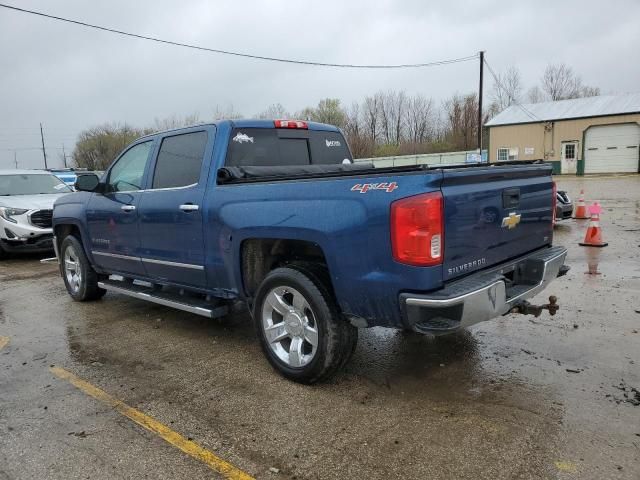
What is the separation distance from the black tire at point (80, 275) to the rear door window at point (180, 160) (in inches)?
79.5

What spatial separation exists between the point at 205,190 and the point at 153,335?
1.81 metres

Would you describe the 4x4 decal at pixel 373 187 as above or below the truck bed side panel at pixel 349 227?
above

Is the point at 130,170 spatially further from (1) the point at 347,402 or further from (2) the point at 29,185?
(2) the point at 29,185

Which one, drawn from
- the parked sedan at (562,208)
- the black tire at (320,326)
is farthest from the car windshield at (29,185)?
Result: the parked sedan at (562,208)

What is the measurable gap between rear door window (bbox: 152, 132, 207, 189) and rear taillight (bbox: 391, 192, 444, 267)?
6.97 ft

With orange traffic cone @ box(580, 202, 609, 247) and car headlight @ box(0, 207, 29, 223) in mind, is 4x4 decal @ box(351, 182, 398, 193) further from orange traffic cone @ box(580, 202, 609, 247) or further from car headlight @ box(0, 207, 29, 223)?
car headlight @ box(0, 207, 29, 223)

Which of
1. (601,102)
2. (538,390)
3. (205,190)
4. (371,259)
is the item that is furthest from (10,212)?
(601,102)

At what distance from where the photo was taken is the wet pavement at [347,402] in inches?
111

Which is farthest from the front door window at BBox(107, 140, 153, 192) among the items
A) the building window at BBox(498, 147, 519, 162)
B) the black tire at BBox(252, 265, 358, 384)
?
the building window at BBox(498, 147, 519, 162)

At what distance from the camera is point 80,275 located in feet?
21.2

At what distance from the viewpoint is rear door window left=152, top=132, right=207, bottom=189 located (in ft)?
14.9

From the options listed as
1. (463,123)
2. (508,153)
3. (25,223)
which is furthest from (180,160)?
(463,123)

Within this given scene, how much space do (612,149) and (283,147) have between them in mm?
38204

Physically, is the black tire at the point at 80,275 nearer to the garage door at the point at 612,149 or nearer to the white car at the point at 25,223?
the white car at the point at 25,223
